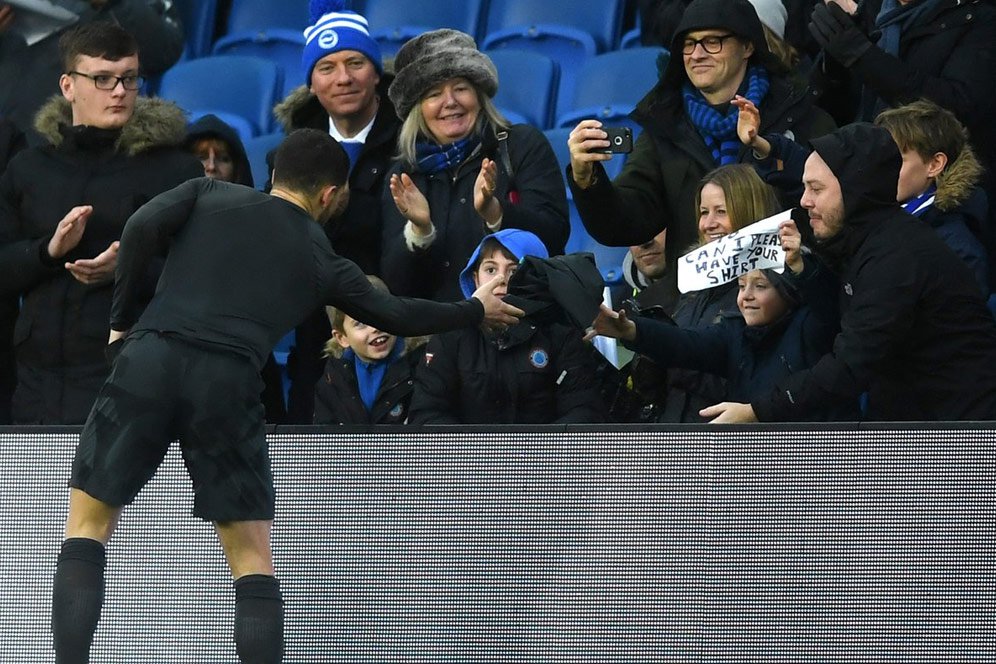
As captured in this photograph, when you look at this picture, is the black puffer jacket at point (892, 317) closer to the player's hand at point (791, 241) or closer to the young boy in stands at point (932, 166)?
the player's hand at point (791, 241)

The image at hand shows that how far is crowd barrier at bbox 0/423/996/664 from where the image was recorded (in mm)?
4434

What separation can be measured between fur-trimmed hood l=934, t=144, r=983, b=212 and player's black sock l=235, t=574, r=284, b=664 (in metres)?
2.31

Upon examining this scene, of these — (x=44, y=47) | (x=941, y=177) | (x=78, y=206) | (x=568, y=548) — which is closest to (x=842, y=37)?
(x=941, y=177)

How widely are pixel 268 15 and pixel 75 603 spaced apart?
5.14 meters

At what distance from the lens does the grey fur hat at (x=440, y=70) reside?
6098mm

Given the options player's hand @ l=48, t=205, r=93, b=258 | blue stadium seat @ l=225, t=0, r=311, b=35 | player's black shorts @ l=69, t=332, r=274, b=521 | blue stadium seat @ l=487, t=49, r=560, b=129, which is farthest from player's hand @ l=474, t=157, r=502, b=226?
blue stadium seat @ l=225, t=0, r=311, b=35

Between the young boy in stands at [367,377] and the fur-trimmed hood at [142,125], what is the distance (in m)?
0.83

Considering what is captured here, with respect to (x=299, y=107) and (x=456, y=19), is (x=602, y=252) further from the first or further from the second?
(x=456, y=19)

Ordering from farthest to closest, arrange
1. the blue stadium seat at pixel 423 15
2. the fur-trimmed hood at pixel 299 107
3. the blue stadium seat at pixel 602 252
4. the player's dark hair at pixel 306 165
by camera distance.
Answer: the blue stadium seat at pixel 423 15
the blue stadium seat at pixel 602 252
the fur-trimmed hood at pixel 299 107
the player's dark hair at pixel 306 165

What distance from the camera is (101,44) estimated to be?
6.13 metres

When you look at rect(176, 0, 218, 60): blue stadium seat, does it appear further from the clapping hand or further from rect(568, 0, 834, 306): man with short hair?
the clapping hand

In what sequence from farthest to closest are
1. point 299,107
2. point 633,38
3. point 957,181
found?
point 633,38, point 299,107, point 957,181

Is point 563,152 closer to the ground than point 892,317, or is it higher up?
higher up

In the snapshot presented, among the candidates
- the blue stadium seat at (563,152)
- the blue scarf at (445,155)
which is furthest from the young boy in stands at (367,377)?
the blue stadium seat at (563,152)
